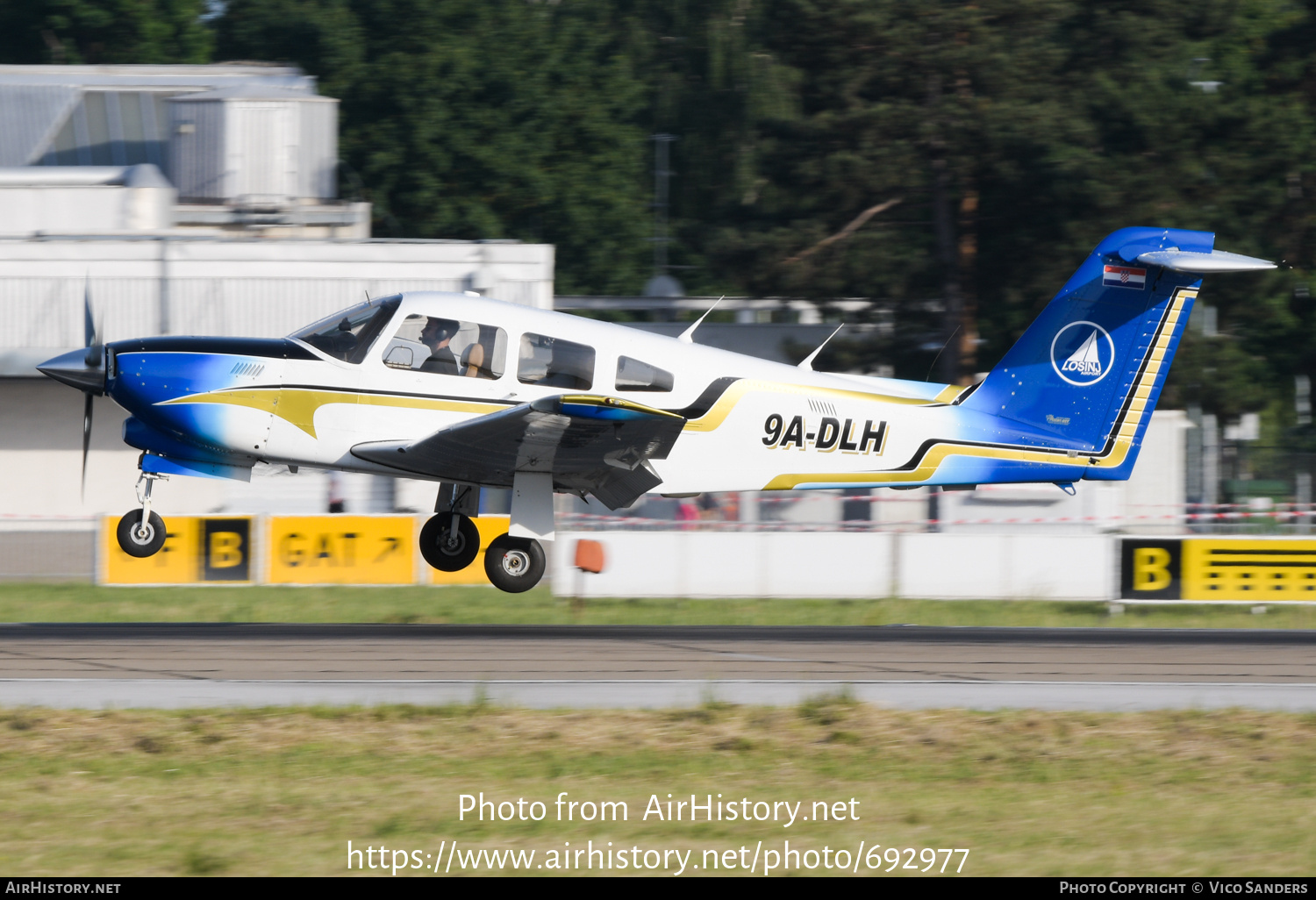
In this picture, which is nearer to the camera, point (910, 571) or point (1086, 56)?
point (910, 571)

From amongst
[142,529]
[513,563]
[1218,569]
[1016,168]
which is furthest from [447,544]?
[1016,168]

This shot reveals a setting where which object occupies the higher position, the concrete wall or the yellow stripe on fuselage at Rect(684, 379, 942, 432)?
the yellow stripe on fuselage at Rect(684, 379, 942, 432)

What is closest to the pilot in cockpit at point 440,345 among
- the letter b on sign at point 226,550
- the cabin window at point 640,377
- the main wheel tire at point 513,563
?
the cabin window at point 640,377

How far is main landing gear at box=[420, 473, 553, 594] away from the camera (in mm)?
13648

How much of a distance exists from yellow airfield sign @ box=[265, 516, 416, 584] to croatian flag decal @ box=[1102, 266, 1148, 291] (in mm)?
10977

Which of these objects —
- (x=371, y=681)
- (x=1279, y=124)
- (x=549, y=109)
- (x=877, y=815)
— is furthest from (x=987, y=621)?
(x=549, y=109)

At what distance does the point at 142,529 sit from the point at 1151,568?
535 inches

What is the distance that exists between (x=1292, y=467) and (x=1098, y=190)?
23.4 feet

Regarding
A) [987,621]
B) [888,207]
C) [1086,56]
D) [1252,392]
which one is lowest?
[987,621]

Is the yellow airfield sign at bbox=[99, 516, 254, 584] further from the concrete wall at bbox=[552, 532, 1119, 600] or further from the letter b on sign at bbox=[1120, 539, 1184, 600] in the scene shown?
the letter b on sign at bbox=[1120, 539, 1184, 600]

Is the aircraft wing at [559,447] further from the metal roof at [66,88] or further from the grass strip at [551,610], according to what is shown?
the metal roof at [66,88]

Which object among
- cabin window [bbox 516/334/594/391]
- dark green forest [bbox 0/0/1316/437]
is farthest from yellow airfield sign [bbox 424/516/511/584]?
dark green forest [bbox 0/0/1316/437]
